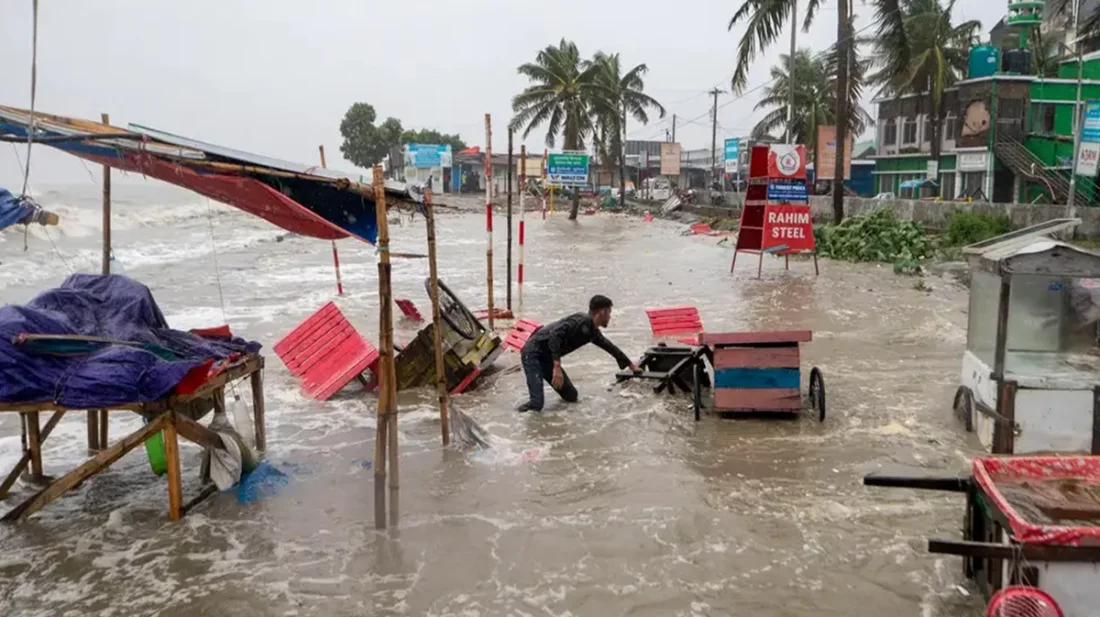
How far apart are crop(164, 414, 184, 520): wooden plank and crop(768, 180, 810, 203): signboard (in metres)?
15.1

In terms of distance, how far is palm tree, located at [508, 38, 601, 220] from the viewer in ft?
143

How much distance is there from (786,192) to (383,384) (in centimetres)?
1458

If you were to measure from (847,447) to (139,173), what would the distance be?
616 cm

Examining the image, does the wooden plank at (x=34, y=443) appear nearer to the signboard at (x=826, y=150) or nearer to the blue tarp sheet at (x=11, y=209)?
the blue tarp sheet at (x=11, y=209)

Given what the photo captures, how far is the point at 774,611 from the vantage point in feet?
15.1

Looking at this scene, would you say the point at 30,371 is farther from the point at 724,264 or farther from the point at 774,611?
the point at 724,264

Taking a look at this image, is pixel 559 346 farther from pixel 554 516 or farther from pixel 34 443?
pixel 34 443

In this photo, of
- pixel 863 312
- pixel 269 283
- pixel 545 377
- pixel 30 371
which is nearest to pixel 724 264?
pixel 863 312

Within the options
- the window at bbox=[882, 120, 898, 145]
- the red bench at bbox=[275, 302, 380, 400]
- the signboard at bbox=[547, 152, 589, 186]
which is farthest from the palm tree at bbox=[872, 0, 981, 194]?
the red bench at bbox=[275, 302, 380, 400]

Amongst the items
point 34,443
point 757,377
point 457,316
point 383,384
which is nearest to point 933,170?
point 457,316

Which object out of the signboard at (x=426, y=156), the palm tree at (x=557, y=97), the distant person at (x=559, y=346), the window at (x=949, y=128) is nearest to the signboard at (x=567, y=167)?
the palm tree at (x=557, y=97)

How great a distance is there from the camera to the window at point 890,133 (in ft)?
143

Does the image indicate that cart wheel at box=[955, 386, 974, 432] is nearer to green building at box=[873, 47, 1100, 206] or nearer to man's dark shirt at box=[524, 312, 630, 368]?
man's dark shirt at box=[524, 312, 630, 368]

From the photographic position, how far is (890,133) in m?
44.2
